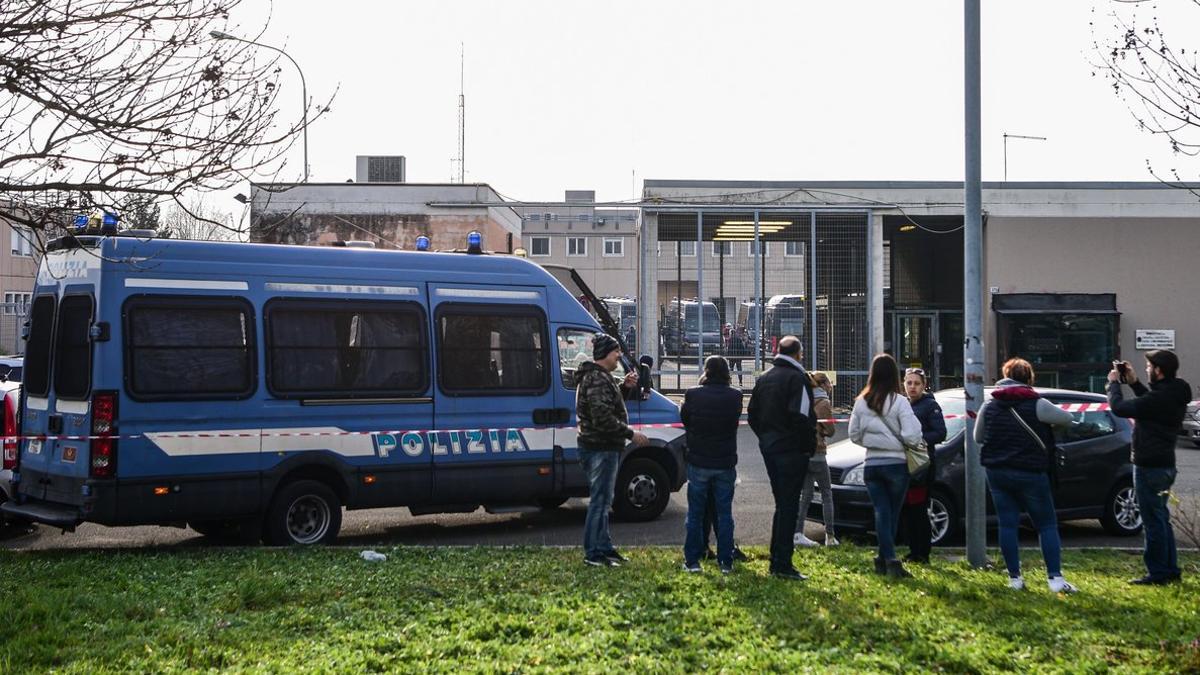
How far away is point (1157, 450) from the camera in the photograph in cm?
872

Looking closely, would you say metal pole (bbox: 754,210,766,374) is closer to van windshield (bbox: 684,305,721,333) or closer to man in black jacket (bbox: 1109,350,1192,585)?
van windshield (bbox: 684,305,721,333)

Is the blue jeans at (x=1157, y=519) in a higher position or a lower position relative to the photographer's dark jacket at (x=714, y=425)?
lower

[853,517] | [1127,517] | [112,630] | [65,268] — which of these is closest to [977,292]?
[853,517]

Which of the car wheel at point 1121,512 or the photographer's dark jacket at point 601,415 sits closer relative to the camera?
the photographer's dark jacket at point 601,415

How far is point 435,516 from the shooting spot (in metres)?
13.6

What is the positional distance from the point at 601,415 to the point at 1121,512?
226 inches

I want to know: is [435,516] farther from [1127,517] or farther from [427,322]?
[1127,517]

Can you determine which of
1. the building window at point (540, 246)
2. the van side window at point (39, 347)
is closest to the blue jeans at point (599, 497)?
the van side window at point (39, 347)

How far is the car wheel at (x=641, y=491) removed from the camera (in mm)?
12633

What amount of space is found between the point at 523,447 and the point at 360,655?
5.78 metres

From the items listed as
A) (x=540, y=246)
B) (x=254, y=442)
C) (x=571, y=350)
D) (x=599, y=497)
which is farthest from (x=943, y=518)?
(x=540, y=246)

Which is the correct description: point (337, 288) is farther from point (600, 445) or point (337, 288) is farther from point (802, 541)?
point (802, 541)

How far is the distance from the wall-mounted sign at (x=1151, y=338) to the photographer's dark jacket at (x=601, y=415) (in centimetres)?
2134

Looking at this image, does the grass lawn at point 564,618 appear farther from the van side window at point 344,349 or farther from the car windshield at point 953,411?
the car windshield at point 953,411
